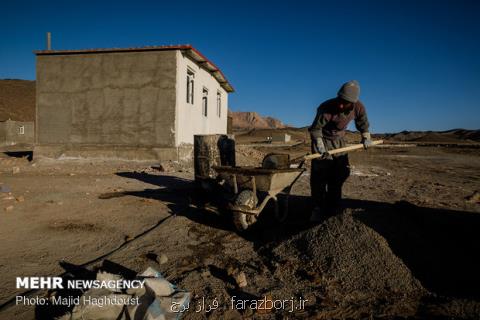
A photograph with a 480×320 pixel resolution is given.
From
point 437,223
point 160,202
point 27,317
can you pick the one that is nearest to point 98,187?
point 160,202

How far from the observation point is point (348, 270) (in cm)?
255

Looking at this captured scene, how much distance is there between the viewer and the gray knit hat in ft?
12.3

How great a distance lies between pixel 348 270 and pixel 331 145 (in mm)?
2054

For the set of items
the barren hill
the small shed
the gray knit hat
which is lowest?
the gray knit hat

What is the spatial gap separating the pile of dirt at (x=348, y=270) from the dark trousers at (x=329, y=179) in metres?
1.02

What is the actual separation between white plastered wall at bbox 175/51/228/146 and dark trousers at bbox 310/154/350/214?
22.4ft

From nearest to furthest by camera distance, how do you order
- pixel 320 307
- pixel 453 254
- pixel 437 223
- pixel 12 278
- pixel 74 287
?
pixel 320 307 → pixel 74 287 → pixel 12 278 → pixel 453 254 → pixel 437 223

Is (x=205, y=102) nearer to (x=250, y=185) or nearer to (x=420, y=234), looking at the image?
(x=250, y=185)

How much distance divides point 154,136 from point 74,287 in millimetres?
8127

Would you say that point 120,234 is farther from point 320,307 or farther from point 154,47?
point 154,47

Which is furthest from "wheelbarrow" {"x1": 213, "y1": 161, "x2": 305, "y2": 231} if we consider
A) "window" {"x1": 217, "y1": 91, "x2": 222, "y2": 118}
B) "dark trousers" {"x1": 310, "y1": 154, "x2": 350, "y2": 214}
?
"window" {"x1": 217, "y1": 91, "x2": 222, "y2": 118}

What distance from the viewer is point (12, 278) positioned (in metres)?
2.45

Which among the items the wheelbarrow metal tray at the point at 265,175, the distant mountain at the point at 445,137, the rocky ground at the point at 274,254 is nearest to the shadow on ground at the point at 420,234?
the rocky ground at the point at 274,254

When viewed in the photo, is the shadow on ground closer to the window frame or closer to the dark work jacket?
the dark work jacket
